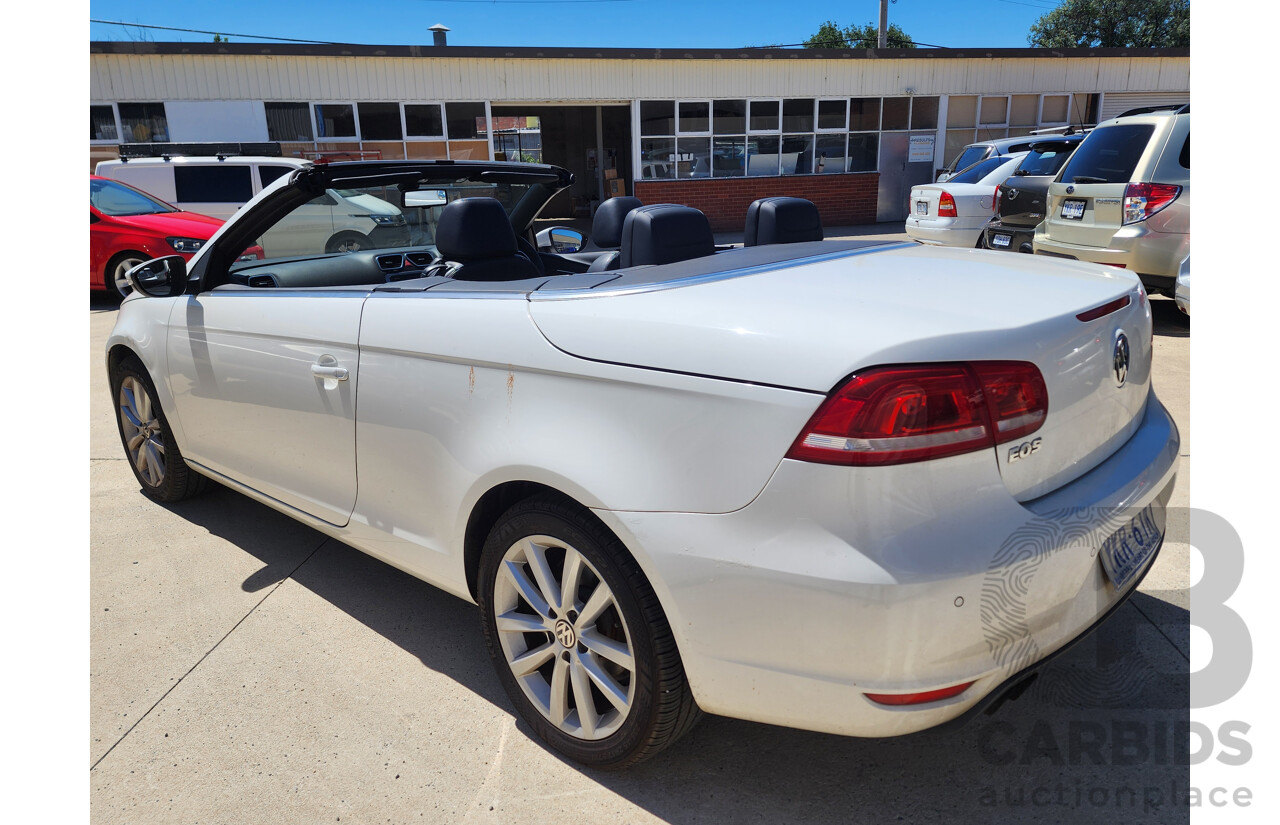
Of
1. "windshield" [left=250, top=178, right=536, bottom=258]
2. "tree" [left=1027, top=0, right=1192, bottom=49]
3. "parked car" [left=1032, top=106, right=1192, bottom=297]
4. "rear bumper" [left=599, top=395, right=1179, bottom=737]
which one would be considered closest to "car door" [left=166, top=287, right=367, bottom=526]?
"windshield" [left=250, top=178, right=536, bottom=258]

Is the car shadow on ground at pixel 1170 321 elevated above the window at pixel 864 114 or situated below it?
below

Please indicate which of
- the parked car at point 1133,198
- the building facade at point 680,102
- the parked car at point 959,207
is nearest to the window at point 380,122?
the building facade at point 680,102

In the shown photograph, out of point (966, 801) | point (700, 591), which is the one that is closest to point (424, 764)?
point (700, 591)

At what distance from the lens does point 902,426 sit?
157cm

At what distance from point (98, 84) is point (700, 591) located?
1860 centimetres

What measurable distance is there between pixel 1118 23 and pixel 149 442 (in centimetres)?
5799

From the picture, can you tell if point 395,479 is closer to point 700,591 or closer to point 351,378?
point 351,378

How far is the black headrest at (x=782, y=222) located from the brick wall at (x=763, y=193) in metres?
15.5

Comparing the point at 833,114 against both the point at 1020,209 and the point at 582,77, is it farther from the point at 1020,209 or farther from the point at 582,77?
the point at 1020,209

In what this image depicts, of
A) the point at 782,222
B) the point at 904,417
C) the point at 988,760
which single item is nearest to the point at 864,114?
the point at 782,222

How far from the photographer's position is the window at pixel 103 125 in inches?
627

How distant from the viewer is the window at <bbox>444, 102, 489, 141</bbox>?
17.6 m

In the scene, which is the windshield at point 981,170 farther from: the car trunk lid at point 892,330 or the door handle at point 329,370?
the door handle at point 329,370

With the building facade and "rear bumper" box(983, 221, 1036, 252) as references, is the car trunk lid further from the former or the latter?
the building facade
